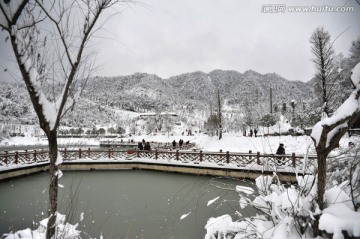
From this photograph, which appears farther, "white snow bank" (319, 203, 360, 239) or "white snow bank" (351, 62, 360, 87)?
"white snow bank" (351, 62, 360, 87)

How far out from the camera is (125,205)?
10766 millimetres

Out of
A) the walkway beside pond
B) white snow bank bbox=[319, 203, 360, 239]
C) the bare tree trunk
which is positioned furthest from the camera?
the walkway beside pond

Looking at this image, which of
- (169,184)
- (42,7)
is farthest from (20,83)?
(169,184)

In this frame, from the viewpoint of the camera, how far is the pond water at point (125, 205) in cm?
780

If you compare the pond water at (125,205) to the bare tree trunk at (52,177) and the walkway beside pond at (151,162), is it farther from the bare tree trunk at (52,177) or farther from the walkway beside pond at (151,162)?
the bare tree trunk at (52,177)

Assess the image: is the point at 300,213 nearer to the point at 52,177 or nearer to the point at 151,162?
the point at 52,177

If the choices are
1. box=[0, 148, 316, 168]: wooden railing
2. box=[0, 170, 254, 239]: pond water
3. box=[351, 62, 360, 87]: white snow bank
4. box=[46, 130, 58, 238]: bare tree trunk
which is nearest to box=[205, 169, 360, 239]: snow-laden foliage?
box=[351, 62, 360, 87]: white snow bank

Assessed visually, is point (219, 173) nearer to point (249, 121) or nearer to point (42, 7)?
point (42, 7)

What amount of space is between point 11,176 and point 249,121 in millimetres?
45641

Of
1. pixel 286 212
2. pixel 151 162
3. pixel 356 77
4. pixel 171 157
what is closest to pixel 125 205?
pixel 151 162

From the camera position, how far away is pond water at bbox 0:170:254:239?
25.6 ft

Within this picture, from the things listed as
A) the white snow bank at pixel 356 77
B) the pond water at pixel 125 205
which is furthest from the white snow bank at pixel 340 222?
the pond water at pixel 125 205

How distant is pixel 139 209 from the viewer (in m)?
10.2

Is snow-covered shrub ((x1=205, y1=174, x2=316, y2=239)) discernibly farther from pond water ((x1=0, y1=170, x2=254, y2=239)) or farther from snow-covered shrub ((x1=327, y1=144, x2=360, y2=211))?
pond water ((x1=0, y1=170, x2=254, y2=239))
